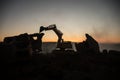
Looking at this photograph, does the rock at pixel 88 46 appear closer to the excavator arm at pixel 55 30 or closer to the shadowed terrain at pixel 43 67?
the excavator arm at pixel 55 30

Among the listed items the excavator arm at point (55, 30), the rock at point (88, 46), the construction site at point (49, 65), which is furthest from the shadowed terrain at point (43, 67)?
the rock at point (88, 46)

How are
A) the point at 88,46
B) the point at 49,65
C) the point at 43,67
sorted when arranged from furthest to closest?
→ the point at 88,46 → the point at 49,65 → the point at 43,67

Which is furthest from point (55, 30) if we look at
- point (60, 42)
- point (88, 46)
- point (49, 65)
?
point (49, 65)

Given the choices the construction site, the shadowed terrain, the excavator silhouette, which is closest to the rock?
the construction site

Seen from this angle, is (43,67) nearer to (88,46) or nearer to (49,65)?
(49,65)

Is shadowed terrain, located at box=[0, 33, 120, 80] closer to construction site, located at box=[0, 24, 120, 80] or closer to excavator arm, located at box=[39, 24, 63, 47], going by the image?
construction site, located at box=[0, 24, 120, 80]

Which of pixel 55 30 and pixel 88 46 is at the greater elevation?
pixel 55 30

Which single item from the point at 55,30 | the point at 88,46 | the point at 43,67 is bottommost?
the point at 43,67

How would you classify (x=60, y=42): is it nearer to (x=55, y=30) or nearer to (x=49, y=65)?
(x=55, y=30)

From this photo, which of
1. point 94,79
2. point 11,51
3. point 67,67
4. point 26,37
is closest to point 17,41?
point 26,37

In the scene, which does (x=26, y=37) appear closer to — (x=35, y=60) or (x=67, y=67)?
(x=35, y=60)

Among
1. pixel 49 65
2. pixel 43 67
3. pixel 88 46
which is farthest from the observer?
pixel 88 46

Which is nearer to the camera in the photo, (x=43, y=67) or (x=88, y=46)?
(x=43, y=67)

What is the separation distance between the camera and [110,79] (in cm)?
1105
